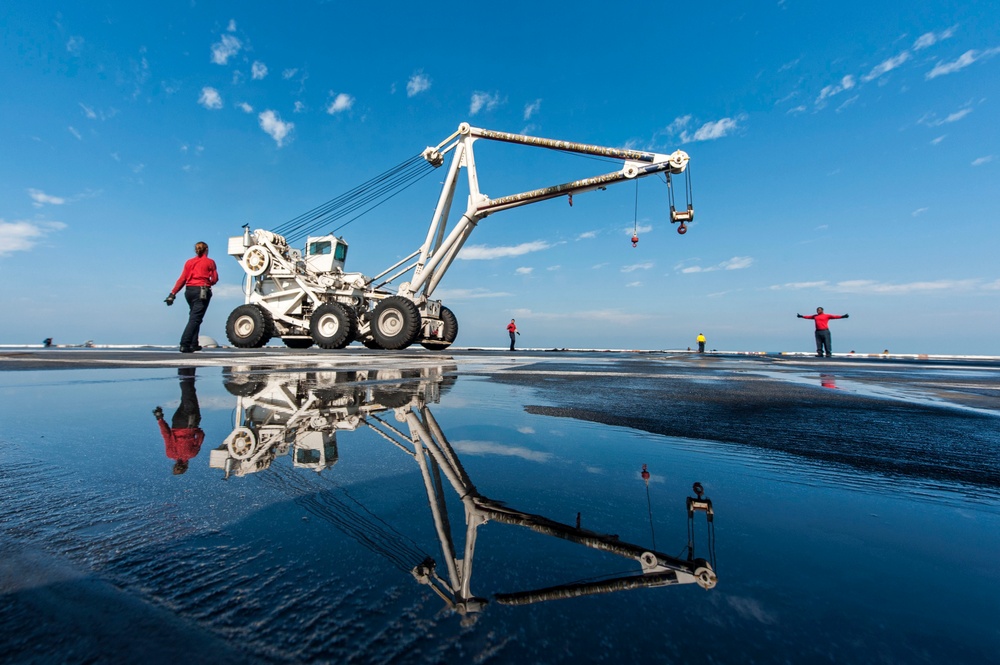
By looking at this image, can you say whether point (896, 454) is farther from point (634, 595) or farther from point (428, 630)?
point (428, 630)

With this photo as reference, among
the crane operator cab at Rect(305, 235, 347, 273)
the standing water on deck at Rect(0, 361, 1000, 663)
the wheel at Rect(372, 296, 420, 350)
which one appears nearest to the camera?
the standing water on deck at Rect(0, 361, 1000, 663)

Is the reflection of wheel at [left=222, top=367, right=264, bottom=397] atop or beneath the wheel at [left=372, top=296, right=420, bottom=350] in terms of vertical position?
beneath

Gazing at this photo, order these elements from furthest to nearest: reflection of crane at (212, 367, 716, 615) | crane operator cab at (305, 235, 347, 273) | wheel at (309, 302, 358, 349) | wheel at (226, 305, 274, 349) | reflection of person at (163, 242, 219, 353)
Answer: crane operator cab at (305, 235, 347, 273) < wheel at (226, 305, 274, 349) < wheel at (309, 302, 358, 349) < reflection of person at (163, 242, 219, 353) < reflection of crane at (212, 367, 716, 615)

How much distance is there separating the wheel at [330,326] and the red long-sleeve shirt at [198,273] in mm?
4349

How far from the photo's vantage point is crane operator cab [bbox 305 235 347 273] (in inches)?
522

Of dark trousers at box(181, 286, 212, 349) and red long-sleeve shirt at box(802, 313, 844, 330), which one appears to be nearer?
dark trousers at box(181, 286, 212, 349)

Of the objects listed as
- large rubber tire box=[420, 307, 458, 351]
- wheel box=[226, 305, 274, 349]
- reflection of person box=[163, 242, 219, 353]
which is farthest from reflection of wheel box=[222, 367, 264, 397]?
large rubber tire box=[420, 307, 458, 351]

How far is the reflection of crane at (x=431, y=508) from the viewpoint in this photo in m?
0.82

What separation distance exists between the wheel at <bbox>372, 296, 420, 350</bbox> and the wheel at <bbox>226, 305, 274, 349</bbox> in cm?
326

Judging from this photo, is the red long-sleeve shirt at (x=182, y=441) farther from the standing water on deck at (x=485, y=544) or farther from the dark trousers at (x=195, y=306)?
the dark trousers at (x=195, y=306)

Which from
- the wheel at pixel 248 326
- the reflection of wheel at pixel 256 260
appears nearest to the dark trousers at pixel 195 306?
the wheel at pixel 248 326

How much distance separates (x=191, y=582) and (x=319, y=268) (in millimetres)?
13581

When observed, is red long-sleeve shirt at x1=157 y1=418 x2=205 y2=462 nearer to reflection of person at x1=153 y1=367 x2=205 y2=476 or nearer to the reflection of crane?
reflection of person at x1=153 y1=367 x2=205 y2=476

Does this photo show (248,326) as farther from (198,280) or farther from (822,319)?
(822,319)
